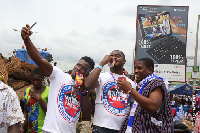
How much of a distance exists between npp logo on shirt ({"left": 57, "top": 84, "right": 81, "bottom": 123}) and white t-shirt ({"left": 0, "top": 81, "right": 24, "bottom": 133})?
0.81m

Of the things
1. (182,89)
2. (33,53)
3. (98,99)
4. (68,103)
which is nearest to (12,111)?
(33,53)

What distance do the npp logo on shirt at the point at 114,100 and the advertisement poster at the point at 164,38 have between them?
4.65m

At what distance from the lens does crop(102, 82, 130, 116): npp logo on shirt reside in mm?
2816

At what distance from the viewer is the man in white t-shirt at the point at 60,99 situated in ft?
8.13

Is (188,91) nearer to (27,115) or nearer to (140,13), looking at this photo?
(140,13)

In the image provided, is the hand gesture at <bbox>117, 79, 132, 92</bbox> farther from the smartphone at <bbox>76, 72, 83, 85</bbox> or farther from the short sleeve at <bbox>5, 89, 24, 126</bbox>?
the short sleeve at <bbox>5, 89, 24, 126</bbox>

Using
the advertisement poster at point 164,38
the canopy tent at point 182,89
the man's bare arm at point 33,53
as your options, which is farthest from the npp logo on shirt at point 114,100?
the canopy tent at point 182,89

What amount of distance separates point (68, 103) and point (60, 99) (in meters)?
0.12

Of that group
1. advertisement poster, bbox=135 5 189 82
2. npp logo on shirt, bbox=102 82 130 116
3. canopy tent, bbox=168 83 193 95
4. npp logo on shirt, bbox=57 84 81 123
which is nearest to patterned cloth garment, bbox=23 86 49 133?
npp logo on shirt, bbox=57 84 81 123

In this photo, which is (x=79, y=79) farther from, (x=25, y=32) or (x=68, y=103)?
(x=25, y=32)

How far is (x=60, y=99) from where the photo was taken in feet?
8.45

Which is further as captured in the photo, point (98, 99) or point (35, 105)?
point (35, 105)

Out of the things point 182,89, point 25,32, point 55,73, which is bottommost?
point 182,89

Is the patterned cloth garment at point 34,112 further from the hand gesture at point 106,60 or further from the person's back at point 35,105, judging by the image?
the hand gesture at point 106,60
